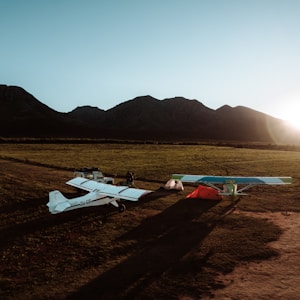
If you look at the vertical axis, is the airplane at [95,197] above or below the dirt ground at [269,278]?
above

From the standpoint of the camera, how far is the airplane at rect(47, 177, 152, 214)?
952 inches

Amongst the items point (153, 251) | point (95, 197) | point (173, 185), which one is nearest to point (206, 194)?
point (173, 185)

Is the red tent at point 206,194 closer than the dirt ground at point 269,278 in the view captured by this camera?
No

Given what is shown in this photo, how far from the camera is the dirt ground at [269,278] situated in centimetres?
1532

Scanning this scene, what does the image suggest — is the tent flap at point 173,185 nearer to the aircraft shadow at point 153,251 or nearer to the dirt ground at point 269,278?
the aircraft shadow at point 153,251

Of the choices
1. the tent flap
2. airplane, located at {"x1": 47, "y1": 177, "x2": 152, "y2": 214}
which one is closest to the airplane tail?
airplane, located at {"x1": 47, "y1": 177, "x2": 152, "y2": 214}

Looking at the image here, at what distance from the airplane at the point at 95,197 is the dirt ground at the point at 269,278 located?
9115mm

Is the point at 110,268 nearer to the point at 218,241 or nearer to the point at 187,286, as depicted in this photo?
the point at 187,286

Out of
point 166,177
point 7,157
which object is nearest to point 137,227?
point 166,177

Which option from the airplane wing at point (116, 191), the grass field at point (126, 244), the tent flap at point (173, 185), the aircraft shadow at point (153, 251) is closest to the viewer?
the aircraft shadow at point (153, 251)

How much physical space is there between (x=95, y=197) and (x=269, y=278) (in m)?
14.3

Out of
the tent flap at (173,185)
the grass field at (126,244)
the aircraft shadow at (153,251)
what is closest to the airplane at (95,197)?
the grass field at (126,244)

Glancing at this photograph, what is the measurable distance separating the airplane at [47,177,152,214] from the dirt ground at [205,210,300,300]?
9.12 metres

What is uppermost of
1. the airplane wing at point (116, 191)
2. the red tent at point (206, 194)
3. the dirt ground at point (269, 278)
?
the airplane wing at point (116, 191)
